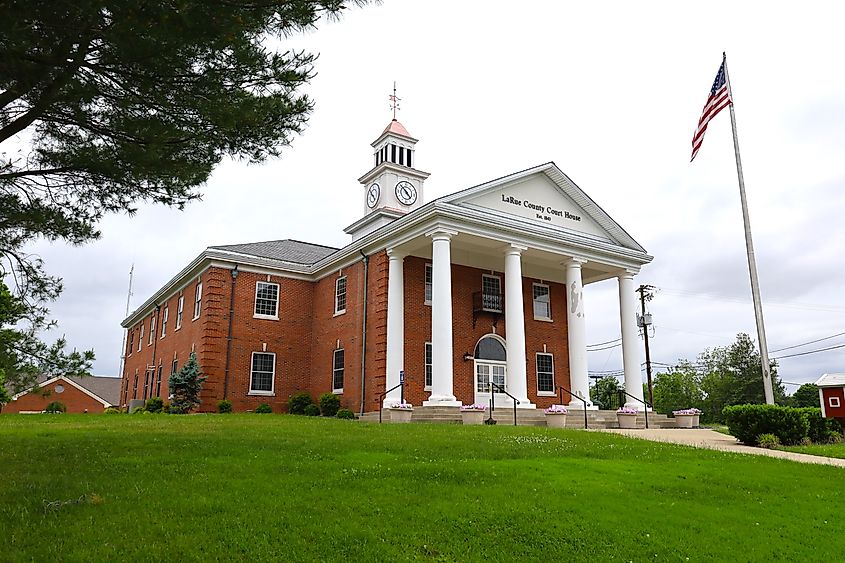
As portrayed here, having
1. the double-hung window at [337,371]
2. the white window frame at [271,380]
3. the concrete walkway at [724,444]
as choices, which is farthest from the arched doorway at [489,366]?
the white window frame at [271,380]

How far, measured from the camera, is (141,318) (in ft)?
132

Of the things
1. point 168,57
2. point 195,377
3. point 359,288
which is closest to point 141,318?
point 195,377

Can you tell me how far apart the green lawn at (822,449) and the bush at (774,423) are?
501mm

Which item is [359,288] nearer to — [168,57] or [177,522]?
[168,57]

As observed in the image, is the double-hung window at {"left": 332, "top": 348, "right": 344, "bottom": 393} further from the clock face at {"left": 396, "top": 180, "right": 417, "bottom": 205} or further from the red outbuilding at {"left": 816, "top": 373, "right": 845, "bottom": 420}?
the red outbuilding at {"left": 816, "top": 373, "right": 845, "bottom": 420}

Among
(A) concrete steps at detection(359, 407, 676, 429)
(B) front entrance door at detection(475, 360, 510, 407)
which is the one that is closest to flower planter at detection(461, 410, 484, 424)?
(A) concrete steps at detection(359, 407, 676, 429)

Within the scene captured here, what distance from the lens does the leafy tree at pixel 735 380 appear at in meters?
52.9

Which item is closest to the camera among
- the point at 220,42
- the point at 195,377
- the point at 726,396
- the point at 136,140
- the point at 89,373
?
the point at 220,42

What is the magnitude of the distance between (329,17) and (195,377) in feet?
63.5

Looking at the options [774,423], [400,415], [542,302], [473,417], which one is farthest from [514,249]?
[774,423]

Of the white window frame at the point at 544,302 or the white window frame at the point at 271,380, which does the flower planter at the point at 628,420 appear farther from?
the white window frame at the point at 271,380

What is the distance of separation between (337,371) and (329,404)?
1.51 metres

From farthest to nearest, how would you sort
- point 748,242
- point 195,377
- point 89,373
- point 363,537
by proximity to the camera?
point 195,377 < point 748,242 < point 89,373 < point 363,537

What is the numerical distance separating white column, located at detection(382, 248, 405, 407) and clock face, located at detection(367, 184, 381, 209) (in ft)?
29.6
